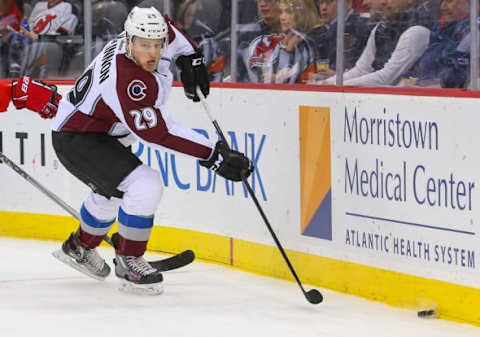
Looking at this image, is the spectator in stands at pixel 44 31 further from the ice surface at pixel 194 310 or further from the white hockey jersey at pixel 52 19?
the ice surface at pixel 194 310

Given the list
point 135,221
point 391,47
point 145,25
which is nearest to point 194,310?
point 135,221

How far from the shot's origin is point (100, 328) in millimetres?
4480

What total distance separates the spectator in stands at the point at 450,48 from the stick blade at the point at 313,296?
929mm

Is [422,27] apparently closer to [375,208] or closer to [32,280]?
[375,208]

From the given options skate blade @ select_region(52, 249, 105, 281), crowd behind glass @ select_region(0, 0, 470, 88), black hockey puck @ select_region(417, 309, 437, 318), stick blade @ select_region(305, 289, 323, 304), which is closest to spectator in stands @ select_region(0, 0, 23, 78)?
crowd behind glass @ select_region(0, 0, 470, 88)

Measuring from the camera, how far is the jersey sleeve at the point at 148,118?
4855mm

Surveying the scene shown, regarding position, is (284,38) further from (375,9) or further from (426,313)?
(426,313)

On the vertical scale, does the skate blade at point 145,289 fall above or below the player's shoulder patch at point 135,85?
below

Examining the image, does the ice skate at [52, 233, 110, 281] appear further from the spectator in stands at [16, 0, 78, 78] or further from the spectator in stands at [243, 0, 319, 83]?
the spectator in stands at [16, 0, 78, 78]

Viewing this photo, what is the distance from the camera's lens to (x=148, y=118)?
15.9 ft

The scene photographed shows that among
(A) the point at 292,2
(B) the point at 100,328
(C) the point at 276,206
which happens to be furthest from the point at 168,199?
(B) the point at 100,328

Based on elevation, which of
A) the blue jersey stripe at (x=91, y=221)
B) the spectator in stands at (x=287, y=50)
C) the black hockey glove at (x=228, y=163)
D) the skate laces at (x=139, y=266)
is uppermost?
the spectator in stands at (x=287, y=50)

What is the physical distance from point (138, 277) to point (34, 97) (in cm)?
102

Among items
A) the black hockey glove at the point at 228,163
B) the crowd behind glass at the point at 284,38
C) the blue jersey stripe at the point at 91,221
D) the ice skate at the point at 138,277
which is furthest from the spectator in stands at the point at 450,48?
the blue jersey stripe at the point at 91,221
